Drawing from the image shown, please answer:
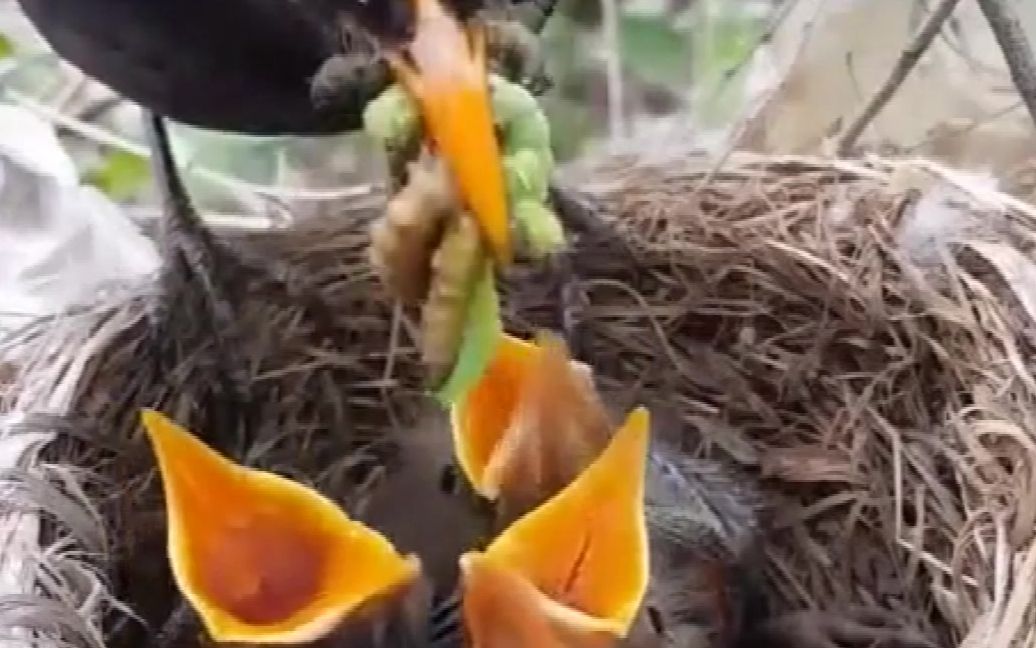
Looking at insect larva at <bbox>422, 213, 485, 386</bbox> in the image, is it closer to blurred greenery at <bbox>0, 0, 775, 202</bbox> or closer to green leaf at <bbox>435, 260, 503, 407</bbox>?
green leaf at <bbox>435, 260, 503, 407</bbox>

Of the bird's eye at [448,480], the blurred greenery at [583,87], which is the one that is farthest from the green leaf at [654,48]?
the bird's eye at [448,480]

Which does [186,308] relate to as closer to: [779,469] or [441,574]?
[441,574]

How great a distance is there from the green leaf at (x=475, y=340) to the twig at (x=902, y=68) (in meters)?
0.34

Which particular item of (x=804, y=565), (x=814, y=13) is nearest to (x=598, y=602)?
(x=804, y=565)

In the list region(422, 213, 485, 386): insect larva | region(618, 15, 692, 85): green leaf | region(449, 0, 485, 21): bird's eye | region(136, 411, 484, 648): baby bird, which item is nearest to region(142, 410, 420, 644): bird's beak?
region(136, 411, 484, 648): baby bird

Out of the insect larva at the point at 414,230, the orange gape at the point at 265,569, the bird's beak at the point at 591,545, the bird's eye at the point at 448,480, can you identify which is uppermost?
the insect larva at the point at 414,230

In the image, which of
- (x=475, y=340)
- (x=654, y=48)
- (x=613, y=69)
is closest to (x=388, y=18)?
(x=475, y=340)

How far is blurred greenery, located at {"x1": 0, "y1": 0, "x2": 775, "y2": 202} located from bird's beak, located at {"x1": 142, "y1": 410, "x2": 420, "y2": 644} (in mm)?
551

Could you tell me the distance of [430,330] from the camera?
0.78 m

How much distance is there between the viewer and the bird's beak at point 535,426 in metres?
0.95

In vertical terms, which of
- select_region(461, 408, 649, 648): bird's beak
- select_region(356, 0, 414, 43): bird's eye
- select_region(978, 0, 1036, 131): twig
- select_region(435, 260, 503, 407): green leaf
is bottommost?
select_region(461, 408, 649, 648): bird's beak

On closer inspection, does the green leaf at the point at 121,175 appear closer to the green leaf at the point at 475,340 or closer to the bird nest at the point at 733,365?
the bird nest at the point at 733,365

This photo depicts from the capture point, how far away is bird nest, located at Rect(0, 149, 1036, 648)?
1.03 metres

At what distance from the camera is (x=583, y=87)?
1563mm
